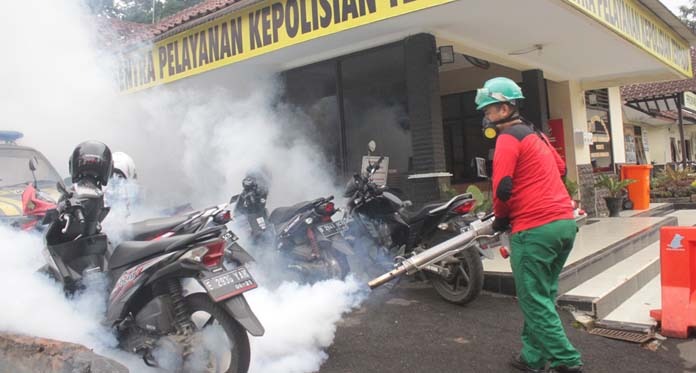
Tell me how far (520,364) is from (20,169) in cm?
623

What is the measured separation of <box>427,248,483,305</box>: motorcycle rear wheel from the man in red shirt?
1247 millimetres

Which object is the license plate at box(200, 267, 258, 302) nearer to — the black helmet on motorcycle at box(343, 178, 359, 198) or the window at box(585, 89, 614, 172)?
the black helmet on motorcycle at box(343, 178, 359, 198)

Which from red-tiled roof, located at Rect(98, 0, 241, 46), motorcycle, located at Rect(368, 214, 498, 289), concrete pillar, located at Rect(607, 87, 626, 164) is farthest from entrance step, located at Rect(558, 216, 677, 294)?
red-tiled roof, located at Rect(98, 0, 241, 46)

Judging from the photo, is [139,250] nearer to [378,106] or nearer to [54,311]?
[54,311]

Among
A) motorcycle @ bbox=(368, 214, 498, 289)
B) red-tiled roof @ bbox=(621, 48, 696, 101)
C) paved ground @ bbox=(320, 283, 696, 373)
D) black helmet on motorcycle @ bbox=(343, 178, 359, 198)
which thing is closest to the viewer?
paved ground @ bbox=(320, 283, 696, 373)

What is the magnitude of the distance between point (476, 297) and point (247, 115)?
4985 mm

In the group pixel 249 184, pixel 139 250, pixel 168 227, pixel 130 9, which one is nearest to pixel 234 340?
pixel 139 250

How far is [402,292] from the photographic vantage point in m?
5.55

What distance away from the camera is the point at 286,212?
5.67 meters

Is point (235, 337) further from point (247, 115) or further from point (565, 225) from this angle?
point (247, 115)

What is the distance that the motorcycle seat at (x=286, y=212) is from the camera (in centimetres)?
548

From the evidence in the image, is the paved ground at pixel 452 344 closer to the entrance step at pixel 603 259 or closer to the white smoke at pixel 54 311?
the entrance step at pixel 603 259

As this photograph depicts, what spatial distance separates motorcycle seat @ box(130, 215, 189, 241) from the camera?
3.83m

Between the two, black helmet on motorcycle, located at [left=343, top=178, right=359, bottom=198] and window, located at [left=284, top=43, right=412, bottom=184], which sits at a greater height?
window, located at [left=284, top=43, right=412, bottom=184]
